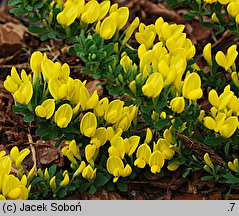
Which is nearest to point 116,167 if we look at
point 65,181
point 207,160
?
point 65,181

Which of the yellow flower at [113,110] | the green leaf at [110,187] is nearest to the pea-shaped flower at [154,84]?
the yellow flower at [113,110]

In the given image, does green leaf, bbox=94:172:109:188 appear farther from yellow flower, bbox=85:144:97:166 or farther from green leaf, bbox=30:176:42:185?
green leaf, bbox=30:176:42:185

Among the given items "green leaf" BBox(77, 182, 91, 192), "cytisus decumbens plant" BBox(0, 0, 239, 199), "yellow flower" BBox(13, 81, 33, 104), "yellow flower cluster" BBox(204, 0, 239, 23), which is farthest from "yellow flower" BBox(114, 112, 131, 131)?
"yellow flower cluster" BBox(204, 0, 239, 23)

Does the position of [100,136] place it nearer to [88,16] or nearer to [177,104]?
[177,104]

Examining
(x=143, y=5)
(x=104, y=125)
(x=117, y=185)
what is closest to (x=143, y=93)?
(x=104, y=125)

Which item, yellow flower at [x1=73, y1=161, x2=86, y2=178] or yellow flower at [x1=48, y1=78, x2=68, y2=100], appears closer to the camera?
yellow flower at [x1=48, y1=78, x2=68, y2=100]
